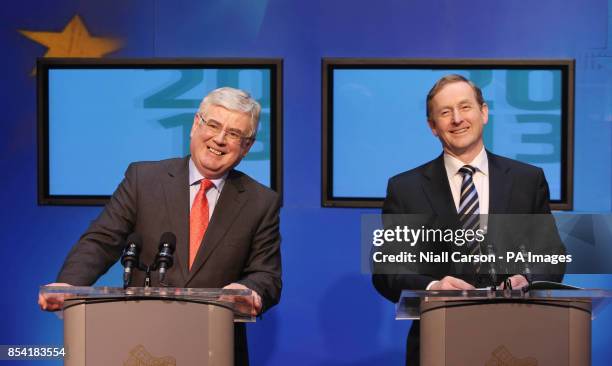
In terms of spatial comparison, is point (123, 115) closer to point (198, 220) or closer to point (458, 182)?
point (198, 220)

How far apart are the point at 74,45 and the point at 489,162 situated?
223 centimetres

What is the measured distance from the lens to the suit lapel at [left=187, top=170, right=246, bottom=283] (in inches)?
136

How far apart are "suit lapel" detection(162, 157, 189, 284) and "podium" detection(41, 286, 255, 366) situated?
0.65 m

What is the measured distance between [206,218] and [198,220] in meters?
0.03

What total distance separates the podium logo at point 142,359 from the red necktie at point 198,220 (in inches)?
29.3

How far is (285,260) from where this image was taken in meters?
4.70

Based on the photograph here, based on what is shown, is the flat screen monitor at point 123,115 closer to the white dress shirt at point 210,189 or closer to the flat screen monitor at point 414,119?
the flat screen monitor at point 414,119

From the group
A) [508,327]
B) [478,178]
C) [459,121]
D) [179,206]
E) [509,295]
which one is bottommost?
[508,327]

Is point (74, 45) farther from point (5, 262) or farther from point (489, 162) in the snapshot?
point (489, 162)

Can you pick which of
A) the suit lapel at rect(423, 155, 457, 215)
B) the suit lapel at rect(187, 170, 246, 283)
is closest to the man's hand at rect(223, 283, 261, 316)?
the suit lapel at rect(187, 170, 246, 283)

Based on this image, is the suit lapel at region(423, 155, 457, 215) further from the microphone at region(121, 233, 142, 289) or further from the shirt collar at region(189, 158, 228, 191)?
the microphone at region(121, 233, 142, 289)

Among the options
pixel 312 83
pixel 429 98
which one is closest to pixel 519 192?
pixel 429 98

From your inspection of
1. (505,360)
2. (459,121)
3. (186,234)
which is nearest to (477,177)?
(459,121)

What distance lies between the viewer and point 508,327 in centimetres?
287
